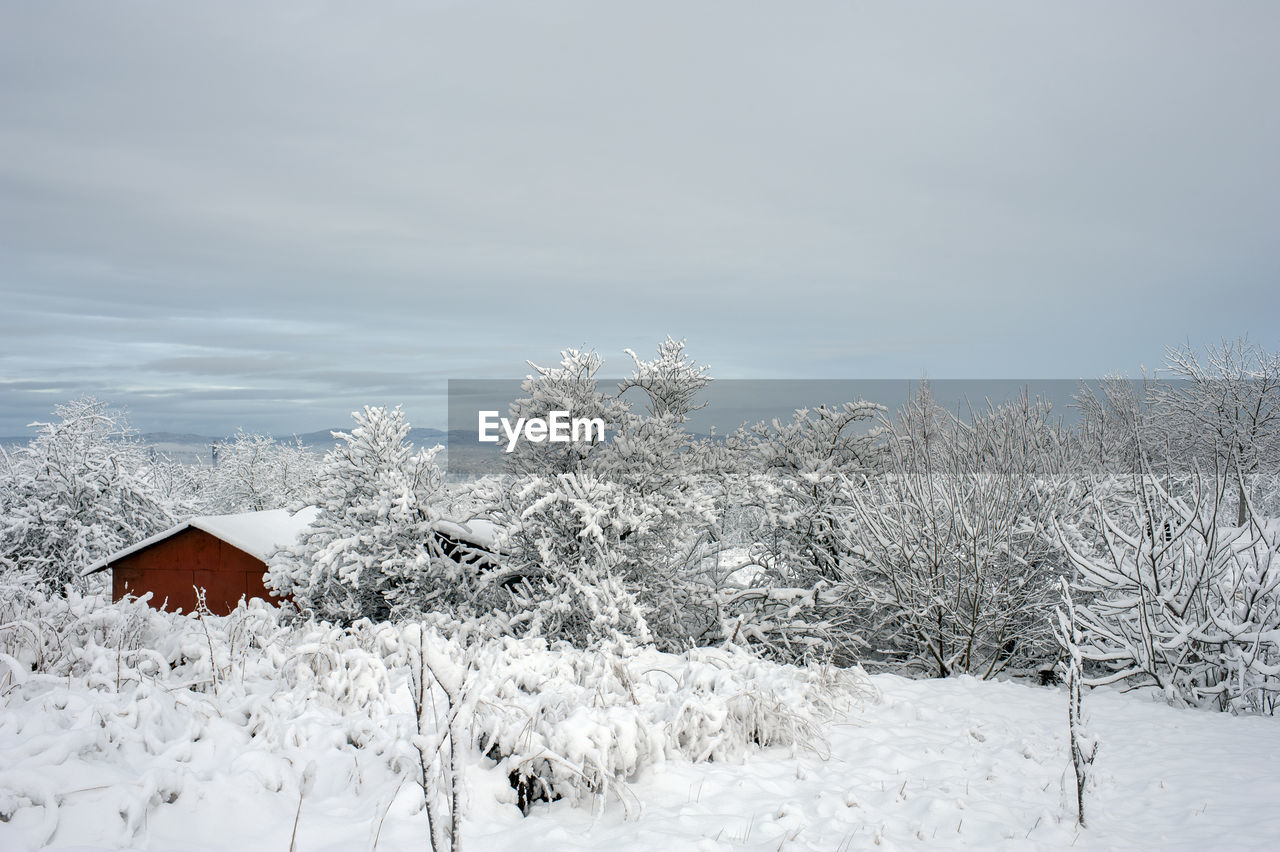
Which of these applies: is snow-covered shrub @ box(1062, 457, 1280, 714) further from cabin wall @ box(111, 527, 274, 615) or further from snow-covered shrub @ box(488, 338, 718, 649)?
cabin wall @ box(111, 527, 274, 615)

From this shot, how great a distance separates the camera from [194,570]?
60.5 ft

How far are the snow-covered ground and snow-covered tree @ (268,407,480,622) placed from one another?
286 inches

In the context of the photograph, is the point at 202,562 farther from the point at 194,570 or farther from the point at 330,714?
the point at 330,714

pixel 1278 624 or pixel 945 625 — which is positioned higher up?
pixel 1278 624

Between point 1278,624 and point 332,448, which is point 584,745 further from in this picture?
point 332,448

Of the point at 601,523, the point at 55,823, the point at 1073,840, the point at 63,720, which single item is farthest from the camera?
the point at 601,523

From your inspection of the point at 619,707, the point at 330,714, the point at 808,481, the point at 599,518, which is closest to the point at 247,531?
the point at 599,518

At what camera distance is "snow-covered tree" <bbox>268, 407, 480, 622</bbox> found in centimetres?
1165

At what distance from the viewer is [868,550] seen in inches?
425

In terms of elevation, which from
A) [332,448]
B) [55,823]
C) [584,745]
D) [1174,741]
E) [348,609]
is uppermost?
[332,448]

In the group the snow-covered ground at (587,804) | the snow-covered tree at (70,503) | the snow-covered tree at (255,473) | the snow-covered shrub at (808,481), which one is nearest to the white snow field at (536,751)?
the snow-covered ground at (587,804)

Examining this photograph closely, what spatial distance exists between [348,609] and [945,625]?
9.40 metres

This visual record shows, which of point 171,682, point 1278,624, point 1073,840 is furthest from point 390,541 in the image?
point 1278,624

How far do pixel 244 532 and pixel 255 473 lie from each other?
87.9 feet
